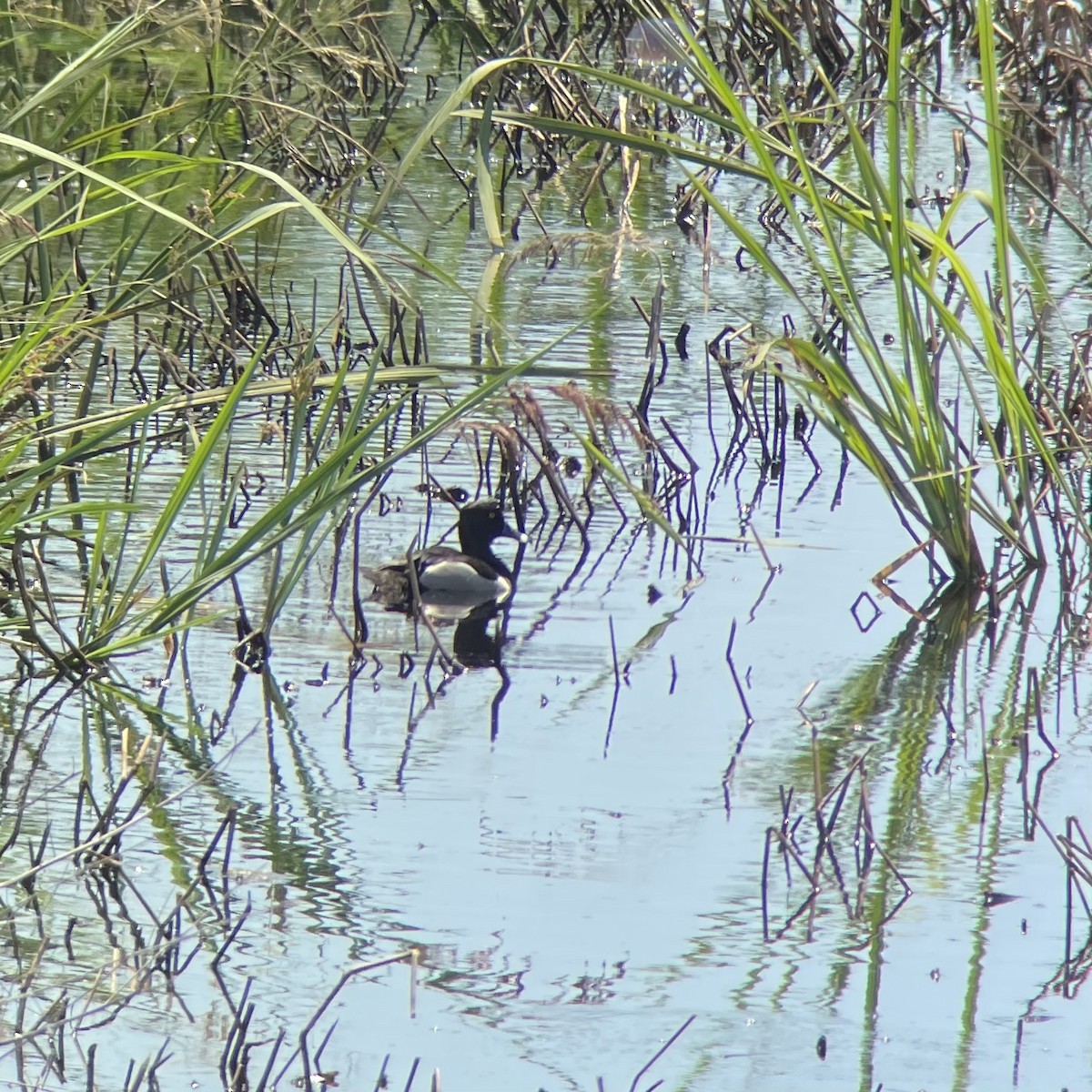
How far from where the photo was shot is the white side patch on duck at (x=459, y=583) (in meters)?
5.63

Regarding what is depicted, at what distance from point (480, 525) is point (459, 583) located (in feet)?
1.00

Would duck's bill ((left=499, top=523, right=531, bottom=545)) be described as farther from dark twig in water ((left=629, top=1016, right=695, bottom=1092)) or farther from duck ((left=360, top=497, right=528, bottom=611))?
dark twig in water ((left=629, top=1016, right=695, bottom=1092))

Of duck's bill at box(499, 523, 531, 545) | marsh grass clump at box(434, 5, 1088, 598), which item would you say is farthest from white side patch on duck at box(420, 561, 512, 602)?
marsh grass clump at box(434, 5, 1088, 598)

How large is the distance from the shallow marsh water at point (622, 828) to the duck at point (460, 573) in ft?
0.26

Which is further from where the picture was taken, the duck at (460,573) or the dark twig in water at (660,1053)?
the duck at (460,573)

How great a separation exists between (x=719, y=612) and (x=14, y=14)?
2.11 metres

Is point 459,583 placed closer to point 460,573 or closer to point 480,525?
point 460,573

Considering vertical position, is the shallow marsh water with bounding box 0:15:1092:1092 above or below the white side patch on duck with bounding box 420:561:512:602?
below

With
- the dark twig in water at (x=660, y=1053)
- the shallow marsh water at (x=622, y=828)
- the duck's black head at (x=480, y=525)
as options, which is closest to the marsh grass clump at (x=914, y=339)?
the shallow marsh water at (x=622, y=828)

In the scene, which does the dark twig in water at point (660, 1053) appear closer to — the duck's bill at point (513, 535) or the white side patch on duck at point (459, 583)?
the white side patch on duck at point (459, 583)

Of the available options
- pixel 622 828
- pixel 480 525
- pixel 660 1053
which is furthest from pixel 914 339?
pixel 660 1053

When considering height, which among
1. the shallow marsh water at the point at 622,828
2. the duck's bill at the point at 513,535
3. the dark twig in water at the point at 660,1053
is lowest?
the dark twig in water at the point at 660,1053

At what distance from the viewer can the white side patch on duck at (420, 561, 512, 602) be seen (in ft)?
18.5

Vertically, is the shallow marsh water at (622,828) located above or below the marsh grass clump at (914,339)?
below
